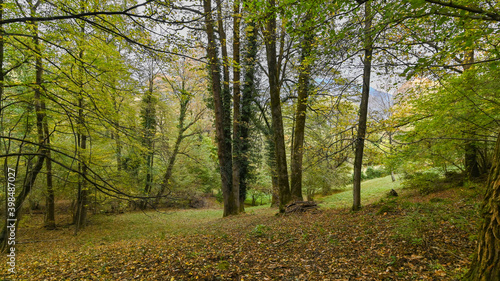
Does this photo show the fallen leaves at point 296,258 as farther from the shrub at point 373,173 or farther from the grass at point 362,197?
the shrub at point 373,173

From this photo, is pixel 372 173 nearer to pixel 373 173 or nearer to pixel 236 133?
pixel 373 173

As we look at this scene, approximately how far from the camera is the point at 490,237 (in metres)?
1.96

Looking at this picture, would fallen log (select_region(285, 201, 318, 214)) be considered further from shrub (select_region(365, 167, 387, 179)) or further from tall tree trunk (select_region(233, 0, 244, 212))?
shrub (select_region(365, 167, 387, 179))

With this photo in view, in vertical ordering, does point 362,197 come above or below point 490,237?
below

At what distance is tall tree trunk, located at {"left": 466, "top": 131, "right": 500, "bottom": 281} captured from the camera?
1900 millimetres

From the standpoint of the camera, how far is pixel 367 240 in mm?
4125

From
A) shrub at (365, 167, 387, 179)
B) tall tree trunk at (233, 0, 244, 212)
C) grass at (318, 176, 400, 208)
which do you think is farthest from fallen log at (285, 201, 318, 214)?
shrub at (365, 167, 387, 179)

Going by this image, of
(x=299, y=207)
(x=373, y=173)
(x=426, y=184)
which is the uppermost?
(x=426, y=184)

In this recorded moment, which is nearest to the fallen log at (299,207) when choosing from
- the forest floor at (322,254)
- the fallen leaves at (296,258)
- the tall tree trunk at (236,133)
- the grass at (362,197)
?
the grass at (362,197)

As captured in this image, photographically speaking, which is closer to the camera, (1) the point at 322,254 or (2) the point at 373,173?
(1) the point at 322,254

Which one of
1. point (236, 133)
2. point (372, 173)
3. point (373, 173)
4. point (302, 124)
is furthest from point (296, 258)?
point (373, 173)

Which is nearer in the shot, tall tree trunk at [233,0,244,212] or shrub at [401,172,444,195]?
shrub at [401,172,444,195]

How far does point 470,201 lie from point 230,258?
5.58m

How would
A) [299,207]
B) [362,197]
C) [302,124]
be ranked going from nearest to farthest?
[299,207] → [302,124] → [362,197]
